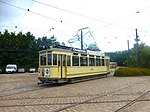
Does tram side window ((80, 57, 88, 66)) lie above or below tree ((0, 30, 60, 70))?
below

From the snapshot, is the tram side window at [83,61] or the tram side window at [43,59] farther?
the tram side window at [83,61]

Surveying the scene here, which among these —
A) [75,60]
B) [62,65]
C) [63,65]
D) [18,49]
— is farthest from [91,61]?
[18,49]

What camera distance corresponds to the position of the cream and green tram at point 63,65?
806 inches

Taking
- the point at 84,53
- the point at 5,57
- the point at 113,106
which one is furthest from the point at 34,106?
the point at 5,57

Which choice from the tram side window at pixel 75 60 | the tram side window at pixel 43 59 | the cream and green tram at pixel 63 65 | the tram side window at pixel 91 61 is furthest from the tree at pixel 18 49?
the tram side window at pixel 43 59

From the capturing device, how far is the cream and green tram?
67.2ft

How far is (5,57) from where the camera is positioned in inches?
2564

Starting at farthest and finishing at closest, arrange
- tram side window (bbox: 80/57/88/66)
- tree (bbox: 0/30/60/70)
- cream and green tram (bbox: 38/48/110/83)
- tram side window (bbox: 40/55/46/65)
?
tree (bbox: 0/30/60/70) → tram side window (bbox: 80/57/88/66) → tram side window (bbox: 40/55/46/65) → cream and green tram (bbox: 38/48/110/83)

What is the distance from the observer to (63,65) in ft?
69.9

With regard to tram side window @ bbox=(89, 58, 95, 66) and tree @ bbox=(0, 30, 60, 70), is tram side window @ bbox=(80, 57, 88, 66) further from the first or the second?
tree @ bbox=(0, 30, 60, 70)

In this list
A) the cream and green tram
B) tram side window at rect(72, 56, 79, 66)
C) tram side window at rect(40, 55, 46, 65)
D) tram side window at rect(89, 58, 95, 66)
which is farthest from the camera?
tram side window at rect(89, 58, 95, 66)

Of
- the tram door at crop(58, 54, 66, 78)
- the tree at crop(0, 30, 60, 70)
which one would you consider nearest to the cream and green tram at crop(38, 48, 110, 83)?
the tram door at crop(58, 54, 66, 78)

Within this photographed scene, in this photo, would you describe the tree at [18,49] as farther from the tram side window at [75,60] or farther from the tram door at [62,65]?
the tram door at [62,65]

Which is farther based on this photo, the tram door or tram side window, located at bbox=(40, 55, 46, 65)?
tram side window, located at bbox=(40, 55, 46, 65)
